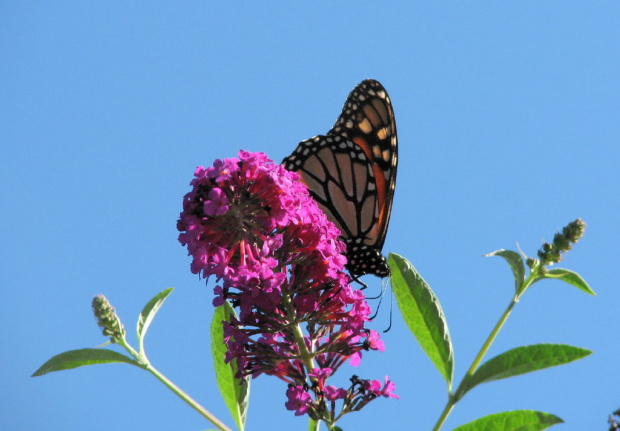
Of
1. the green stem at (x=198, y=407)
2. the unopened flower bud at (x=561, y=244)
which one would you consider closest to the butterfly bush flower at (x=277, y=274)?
the green stem at (x=198, y=407)

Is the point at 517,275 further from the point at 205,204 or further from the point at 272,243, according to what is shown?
the point at 205,204

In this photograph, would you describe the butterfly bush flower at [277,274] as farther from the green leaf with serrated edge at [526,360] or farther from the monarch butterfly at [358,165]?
the monarch butterfly at [358,165]

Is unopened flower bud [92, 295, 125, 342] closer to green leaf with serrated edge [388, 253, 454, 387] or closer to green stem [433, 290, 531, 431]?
green leaf with serrated edge [388, 253, 454, 387]

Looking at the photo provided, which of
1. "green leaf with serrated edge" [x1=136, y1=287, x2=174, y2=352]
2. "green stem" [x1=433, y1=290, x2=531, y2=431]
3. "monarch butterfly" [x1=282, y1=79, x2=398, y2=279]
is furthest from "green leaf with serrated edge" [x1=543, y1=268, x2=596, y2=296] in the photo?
"green leaf with serrated edge" [x1=136, y1=287, x2=174, y2=352]

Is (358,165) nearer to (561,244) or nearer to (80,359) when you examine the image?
(561,244)

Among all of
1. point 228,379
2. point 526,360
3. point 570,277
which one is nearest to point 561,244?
point 570,277

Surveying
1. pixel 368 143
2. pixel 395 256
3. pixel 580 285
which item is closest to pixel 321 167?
pixel 368 143

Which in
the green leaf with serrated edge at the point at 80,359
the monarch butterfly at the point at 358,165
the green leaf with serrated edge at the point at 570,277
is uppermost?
the monarch butterfly at the point at 358,165
